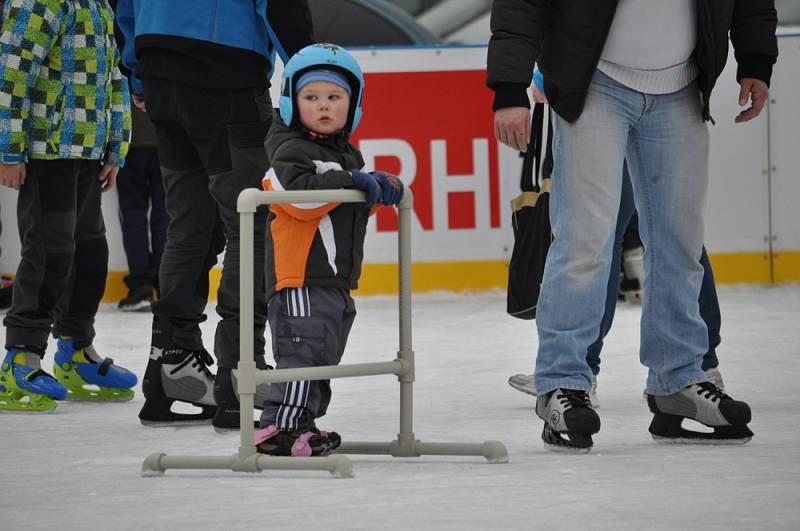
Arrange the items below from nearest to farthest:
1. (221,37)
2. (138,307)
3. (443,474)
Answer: (443,474) → (221,37) → (138,307)

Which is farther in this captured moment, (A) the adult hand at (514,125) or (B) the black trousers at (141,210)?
(B) the black trousers at (141,210)

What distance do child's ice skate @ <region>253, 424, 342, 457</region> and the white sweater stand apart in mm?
1051

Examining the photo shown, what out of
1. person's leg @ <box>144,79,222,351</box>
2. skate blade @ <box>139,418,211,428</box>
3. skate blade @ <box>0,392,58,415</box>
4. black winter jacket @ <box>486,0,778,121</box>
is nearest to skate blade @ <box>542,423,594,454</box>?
black winter jacket @ <box>486,0,778,121</box>

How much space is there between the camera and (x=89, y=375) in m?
4.50

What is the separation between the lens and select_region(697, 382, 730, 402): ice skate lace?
137 inches

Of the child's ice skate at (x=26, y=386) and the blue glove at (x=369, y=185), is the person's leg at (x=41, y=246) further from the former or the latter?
the blue glove at (x=369, y=185)

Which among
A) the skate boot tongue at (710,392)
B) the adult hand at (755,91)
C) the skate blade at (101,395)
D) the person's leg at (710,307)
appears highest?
the adult hand at (755,91)

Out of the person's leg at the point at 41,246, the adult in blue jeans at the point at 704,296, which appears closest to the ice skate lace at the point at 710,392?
the adult in blue jeans at the point at 704,296

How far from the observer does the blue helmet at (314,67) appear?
336 cm

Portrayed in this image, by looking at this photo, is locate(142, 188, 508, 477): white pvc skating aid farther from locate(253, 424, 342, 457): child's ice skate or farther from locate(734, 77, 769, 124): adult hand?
locate(734, 77, 769, 124): adult hand

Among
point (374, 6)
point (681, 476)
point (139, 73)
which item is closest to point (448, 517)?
point (681, 476)

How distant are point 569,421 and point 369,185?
694mm

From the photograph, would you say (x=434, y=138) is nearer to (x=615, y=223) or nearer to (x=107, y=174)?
(x=107, y=174)

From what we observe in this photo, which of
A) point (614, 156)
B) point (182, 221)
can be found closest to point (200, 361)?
point (182, 221)
